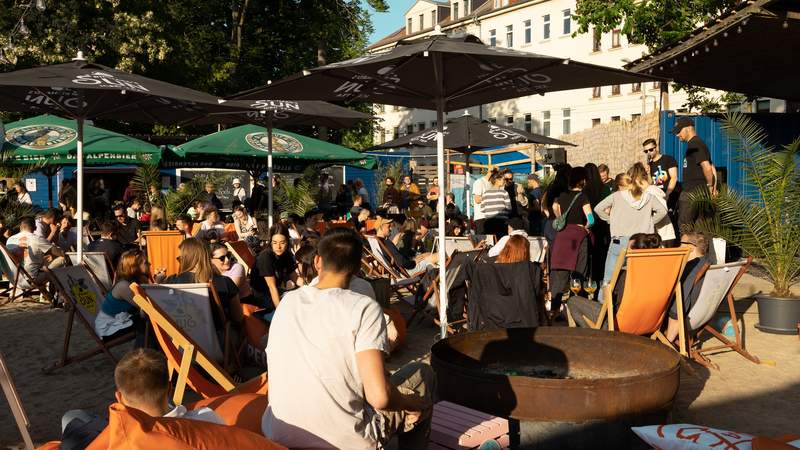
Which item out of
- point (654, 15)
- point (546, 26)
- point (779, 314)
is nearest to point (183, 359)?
point (779, 314)

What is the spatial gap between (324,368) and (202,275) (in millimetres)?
3306

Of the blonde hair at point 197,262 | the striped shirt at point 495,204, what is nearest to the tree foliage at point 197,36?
the striped shirt at point 495,204

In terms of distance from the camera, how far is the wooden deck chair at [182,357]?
5219mm

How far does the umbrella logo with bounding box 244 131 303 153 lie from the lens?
14906mm

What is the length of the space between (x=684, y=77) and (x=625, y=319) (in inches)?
297

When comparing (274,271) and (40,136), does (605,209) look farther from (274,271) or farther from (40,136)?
(40,136)

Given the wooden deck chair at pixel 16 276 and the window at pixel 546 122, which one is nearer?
the wooden deck chair at pixel 16 276

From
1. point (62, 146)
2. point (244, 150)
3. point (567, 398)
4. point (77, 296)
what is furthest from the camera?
point (244, 150)

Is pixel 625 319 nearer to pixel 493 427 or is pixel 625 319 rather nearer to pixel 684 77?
pixel 493 427

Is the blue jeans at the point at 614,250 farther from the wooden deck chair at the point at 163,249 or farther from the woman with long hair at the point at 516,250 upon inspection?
the wooden deck chair at the point at 163,249

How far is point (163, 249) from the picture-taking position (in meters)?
9.80

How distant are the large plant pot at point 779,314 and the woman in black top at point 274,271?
4549 millimetres

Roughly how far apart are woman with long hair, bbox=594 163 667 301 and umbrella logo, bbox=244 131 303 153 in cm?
760

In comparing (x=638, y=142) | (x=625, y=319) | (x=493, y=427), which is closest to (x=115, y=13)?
(x=638, y=142)
